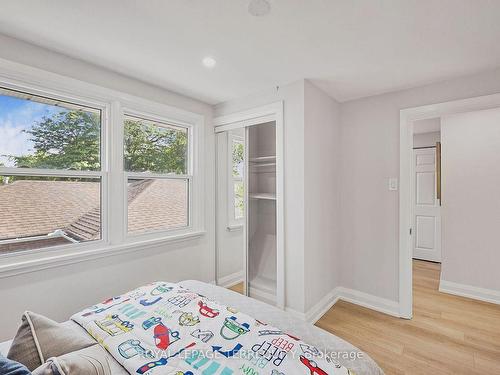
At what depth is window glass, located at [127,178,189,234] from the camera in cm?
258

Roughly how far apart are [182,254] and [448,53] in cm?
307

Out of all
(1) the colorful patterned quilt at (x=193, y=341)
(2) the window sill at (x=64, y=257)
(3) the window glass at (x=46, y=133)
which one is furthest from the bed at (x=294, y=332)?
(3) the window glass at (x=46, y=133)

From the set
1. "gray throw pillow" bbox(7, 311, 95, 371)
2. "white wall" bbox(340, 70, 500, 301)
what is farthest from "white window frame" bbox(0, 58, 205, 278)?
"white wall" bbox(340, 70, 500, 301)

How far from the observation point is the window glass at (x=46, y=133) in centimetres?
188

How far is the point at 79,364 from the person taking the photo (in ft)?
2.85

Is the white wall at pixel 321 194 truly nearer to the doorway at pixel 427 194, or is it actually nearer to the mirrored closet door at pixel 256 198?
the mirrored closet door at pixel 256 198

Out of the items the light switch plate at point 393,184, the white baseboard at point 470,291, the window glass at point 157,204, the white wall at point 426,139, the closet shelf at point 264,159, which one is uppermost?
the white wall at point 426,139

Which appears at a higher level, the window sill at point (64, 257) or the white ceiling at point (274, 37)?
the white ceiling at point (274, 37)

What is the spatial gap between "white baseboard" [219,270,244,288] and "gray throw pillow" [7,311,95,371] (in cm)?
233

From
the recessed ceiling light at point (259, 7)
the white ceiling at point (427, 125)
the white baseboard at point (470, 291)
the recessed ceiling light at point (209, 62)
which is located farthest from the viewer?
the white ceiling at point (427, 125)

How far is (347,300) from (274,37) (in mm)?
2855

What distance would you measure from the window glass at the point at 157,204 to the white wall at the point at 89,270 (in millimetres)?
253

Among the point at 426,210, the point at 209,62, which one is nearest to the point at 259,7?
the point at 209,62

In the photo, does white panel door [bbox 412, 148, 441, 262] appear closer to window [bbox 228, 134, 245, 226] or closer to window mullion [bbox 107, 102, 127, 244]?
window [bbox 228, 134, 245, 226]
